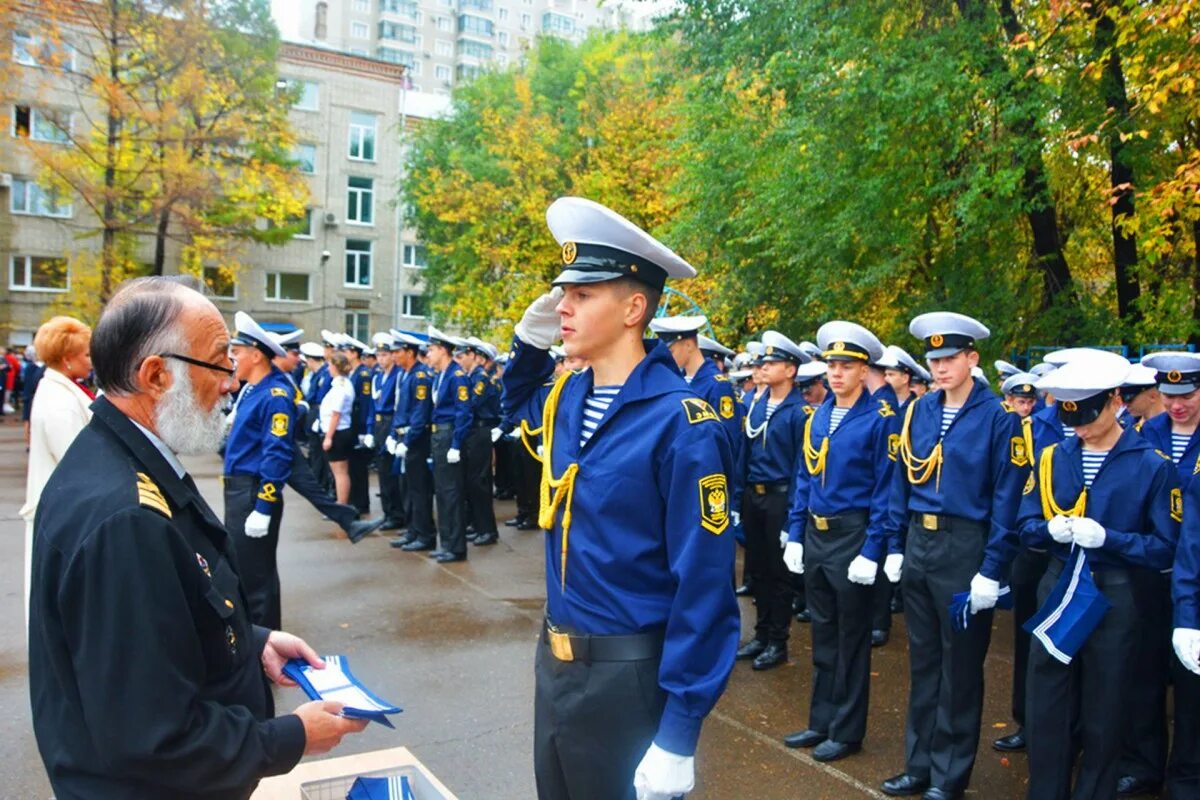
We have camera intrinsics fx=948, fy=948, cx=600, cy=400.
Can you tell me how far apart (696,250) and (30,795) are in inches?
535

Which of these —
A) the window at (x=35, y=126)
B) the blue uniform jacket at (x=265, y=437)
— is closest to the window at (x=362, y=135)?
the window at (x=35, y=126)

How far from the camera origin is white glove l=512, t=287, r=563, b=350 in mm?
3445

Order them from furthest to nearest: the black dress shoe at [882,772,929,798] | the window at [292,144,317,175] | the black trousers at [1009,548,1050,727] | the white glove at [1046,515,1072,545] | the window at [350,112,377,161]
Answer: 1. the window at [350,112,377,161]
2. the window at [292,144,317,175]
3. the black trousers at [1009,548,1050,727]
4. the black dress shoe at [882,772,929,798]
5. the white glove at [1046,515,1072,545]

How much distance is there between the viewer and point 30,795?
4.54m

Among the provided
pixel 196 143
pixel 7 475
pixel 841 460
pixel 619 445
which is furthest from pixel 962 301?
pixel 196 143

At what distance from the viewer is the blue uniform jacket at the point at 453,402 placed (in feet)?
33.6

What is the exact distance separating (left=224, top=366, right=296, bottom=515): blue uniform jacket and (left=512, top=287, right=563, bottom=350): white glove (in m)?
3.40

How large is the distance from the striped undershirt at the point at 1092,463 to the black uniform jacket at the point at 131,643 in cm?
368

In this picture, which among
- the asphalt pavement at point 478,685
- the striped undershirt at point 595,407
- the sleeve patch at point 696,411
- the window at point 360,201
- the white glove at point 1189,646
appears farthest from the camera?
the window at point 360,201

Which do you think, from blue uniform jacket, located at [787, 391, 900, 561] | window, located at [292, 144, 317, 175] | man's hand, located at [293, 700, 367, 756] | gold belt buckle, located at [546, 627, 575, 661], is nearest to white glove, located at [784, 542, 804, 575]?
blue uniform jacket, located at [787, 391, 900, 561]

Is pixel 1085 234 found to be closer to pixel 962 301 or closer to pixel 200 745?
pixel 962 301

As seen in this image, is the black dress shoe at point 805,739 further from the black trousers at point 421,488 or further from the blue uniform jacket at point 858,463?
the black trousers at point 421,488

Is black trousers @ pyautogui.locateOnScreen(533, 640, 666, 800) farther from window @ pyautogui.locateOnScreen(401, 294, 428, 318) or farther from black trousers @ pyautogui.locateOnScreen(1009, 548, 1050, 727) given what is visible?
window @ pyautogui.locateOnScreen(401, 294, 428, 318)

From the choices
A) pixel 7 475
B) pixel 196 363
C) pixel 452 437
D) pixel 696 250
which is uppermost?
pixel 696 250
